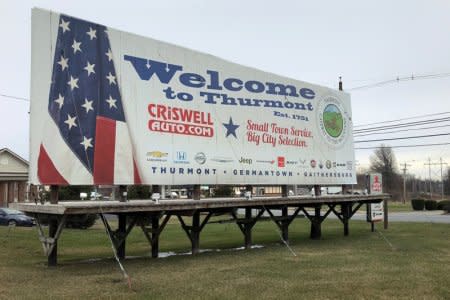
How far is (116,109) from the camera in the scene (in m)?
11.5

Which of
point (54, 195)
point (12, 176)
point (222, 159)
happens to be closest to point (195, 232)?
point (222, 159)

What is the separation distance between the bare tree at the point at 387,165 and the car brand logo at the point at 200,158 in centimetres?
9860

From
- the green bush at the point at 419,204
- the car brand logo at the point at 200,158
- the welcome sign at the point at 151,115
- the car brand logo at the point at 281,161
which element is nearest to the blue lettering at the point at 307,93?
the welcome sign at the point at 151,115

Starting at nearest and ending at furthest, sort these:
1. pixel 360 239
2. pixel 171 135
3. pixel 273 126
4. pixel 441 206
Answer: pixel 171 135 → pixel 273 126 → pixel 360 239 → pixel 441 206

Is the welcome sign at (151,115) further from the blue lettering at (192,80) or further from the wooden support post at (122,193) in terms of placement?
the wooden support post at (122,193)

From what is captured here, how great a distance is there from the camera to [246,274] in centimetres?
1031

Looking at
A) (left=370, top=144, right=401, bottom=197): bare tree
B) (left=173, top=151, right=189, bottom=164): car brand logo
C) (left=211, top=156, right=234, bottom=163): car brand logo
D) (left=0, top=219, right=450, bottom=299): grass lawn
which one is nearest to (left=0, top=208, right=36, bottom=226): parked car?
(left=0, top=219, right=450, bottom=299): grass lawn

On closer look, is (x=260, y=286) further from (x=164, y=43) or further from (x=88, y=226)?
(x=88, y=226)

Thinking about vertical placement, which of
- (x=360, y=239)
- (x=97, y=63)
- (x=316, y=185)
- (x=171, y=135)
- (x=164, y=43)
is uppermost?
(x=164, y=43)

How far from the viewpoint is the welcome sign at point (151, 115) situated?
10484mm

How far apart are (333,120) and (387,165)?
3751 inches

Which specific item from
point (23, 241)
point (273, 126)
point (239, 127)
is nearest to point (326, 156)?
point (273, 126)

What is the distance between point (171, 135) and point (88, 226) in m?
16.2

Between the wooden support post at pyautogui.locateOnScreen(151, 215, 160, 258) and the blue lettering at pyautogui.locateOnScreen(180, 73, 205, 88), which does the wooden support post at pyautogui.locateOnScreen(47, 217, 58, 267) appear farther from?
the blue lettering at pyautogui.locateOnScreen(180, 73, 205, 88)
